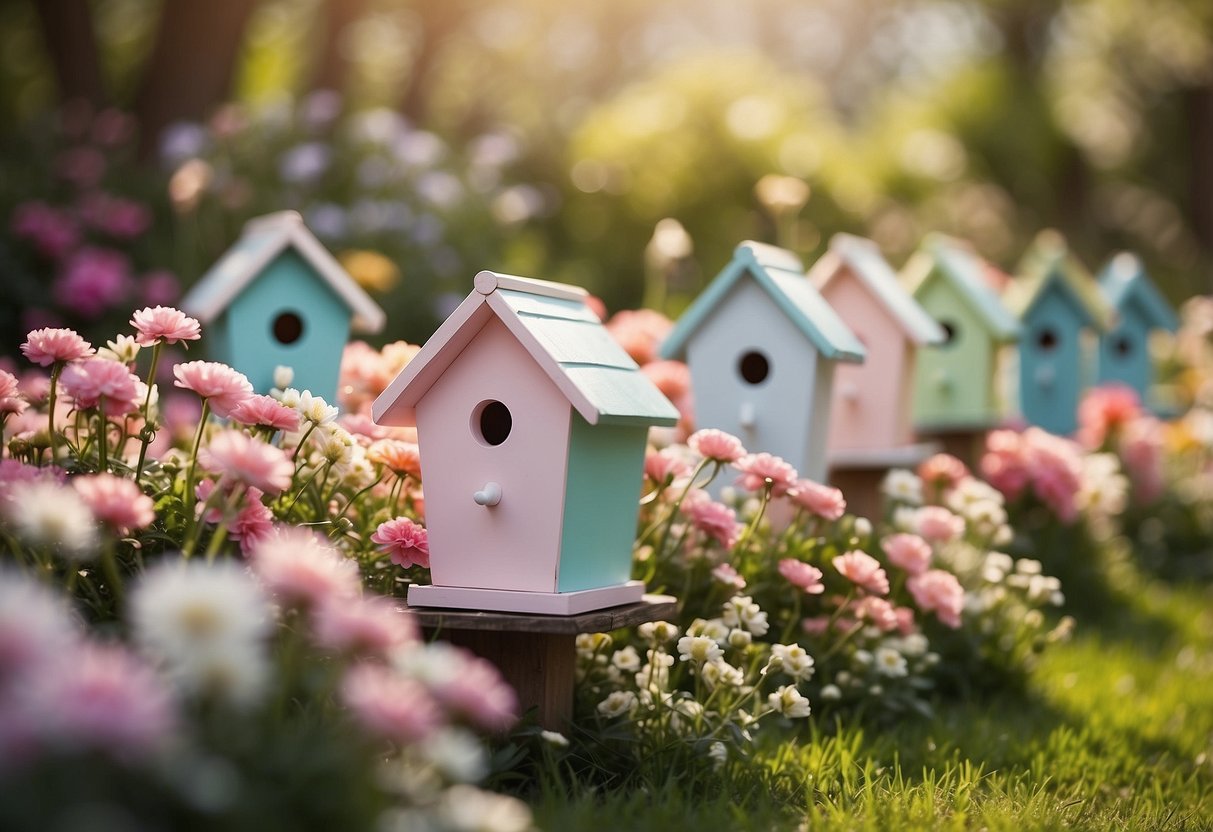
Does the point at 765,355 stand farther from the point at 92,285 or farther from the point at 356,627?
the point at 92,285

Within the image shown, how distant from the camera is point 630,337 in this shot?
5715 mm

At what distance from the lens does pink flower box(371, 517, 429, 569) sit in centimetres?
369

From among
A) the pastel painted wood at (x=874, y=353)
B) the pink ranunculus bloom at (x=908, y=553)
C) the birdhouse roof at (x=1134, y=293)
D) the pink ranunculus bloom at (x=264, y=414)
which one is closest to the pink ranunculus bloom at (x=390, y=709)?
the pink ranunculus bloom at (x=264, y=414)

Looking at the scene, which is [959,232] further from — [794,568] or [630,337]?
[794,568]

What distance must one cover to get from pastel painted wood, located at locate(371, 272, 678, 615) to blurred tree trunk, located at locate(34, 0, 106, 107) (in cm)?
828

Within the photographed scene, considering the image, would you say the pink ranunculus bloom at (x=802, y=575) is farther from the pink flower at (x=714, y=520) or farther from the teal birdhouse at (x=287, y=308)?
the teal birdhouse at (x=287, y=308)

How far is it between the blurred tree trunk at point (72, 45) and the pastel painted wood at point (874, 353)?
7186mm

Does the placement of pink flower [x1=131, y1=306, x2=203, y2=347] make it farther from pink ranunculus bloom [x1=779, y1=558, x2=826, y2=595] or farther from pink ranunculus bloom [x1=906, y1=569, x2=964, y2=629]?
pink ranunculus bloom [x1=906, y1=569, x2=964, y2=629]

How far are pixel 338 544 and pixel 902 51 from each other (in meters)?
33.8

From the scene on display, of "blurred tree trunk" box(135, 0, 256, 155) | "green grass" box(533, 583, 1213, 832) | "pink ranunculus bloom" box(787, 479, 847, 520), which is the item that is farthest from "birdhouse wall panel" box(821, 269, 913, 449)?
"blurred tree trunk" box(135, 0, 256, 155)

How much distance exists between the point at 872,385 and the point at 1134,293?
4099 mm

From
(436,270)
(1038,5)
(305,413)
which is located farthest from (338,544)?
(1038,5)

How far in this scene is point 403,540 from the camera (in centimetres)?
370

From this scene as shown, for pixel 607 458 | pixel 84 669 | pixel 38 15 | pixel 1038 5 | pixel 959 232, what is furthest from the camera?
pixel 1038 5
